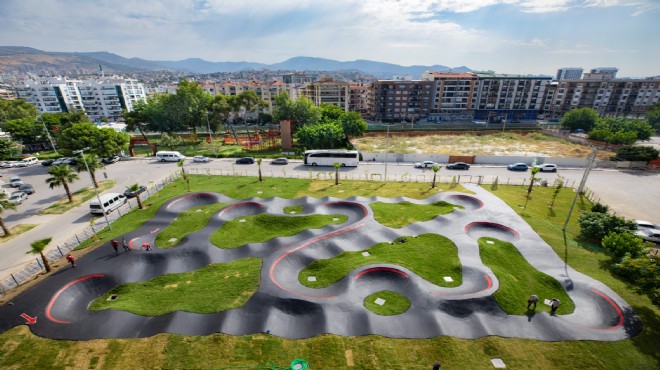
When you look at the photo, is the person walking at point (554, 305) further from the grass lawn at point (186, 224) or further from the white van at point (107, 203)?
the white van at point (107, 203)

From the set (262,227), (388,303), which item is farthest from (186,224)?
(388,303)

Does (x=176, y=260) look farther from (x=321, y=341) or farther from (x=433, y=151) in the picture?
(x=433, y=151)

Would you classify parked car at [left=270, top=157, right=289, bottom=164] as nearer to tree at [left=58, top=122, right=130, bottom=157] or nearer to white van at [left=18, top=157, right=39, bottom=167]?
tree at [left=58, top=122, right=130, bottom=157]

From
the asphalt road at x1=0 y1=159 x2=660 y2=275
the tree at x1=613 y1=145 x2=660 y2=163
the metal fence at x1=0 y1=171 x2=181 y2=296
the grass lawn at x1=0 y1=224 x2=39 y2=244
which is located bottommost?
the asphalt road at x1=0 y1=159 x2=660 y2=275

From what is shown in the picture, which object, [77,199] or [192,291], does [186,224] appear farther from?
[77,199]

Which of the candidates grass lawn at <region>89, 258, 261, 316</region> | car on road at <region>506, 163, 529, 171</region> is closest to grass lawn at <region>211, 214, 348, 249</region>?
grass lawn at <region>89, 258, 261, 316</region>

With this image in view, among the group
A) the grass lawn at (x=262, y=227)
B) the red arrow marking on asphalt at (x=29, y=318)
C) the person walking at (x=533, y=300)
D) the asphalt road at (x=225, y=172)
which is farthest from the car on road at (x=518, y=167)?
the red arrow marking on asphalt at (x=29, y=318)
